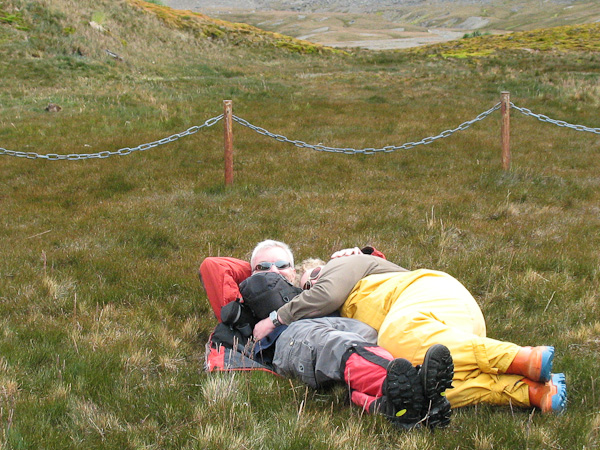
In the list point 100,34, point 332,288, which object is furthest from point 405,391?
point 100,34

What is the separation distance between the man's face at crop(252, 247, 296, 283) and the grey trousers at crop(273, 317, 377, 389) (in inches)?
28.0

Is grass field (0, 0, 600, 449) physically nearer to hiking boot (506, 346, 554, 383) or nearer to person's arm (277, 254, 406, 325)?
hiking boot (506, 346, 554, 383)

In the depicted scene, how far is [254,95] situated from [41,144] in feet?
22.3

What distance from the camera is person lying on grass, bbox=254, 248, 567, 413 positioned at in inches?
120

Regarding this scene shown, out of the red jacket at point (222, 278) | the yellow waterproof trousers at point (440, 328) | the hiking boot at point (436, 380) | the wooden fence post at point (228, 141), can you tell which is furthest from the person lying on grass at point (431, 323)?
the wooden fence post at point (228, 141)

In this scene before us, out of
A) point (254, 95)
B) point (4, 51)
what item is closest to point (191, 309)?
point (254, 95)

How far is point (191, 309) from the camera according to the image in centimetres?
500

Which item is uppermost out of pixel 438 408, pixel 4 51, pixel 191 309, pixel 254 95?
pixel 4 51

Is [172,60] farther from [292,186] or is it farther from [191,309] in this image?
[191,309]

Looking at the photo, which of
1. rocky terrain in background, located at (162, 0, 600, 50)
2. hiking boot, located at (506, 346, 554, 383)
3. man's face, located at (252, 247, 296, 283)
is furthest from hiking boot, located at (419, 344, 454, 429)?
rocky terrain in background, located at (162, 0, 600, 50)

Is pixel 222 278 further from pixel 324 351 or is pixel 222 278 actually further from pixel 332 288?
pixel 324 351

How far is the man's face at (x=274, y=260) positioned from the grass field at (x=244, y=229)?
0.68 metres

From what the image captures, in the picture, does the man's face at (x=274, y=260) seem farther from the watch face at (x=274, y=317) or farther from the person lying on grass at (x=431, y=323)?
the watch face at (x=274, y=317)

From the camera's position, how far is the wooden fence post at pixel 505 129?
9383 mm
